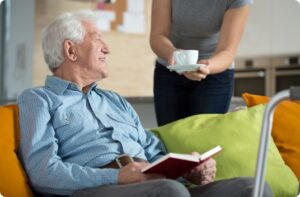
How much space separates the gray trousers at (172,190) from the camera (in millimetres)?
1447

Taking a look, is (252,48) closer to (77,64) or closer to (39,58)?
(39,58)

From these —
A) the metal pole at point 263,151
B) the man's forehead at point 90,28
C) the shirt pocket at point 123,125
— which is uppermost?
the man's forehead at point 90,28

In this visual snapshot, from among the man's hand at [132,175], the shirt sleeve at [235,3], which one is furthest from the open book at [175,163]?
the shirt sleeve at [235,3]

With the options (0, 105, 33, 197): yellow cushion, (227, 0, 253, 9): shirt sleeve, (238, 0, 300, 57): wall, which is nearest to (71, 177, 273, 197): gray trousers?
(0, 105, 33, 197): yellow cushion

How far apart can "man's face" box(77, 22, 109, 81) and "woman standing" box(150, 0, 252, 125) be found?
28 cm

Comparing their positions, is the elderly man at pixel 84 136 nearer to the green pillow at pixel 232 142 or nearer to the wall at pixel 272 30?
the green pillow at pixel 232 142

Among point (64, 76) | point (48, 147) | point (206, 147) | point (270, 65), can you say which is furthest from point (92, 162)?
point (270, 65)

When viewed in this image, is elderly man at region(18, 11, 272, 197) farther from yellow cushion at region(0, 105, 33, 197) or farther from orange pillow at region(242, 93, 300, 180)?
orange pillow at region(242, 93, 300, 180)

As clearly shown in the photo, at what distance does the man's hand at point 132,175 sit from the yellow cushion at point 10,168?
0.33 meters

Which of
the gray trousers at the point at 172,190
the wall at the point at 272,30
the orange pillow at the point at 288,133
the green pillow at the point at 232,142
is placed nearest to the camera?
the gray trousers at the point at 172,190

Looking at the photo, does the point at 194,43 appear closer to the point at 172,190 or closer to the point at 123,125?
the point at 123,125

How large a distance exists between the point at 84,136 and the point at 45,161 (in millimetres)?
190

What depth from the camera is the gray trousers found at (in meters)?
1.45

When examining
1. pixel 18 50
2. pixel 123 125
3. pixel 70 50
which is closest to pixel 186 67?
pixel 123 125
